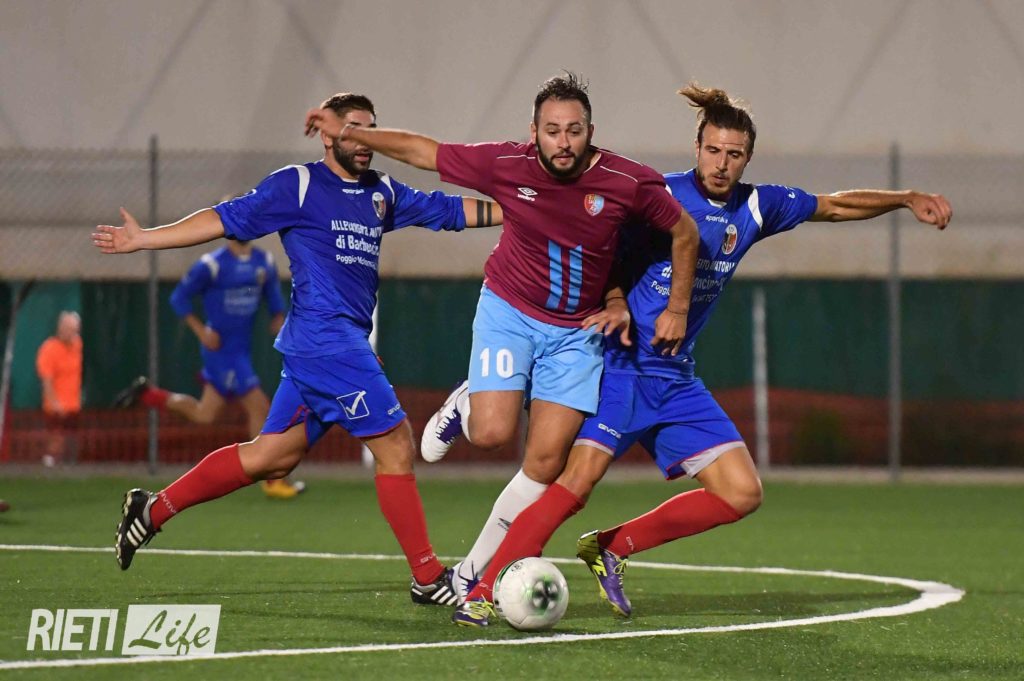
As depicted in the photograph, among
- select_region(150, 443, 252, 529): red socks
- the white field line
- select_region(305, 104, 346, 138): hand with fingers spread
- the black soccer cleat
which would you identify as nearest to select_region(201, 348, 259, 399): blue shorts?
the black soccer cleat

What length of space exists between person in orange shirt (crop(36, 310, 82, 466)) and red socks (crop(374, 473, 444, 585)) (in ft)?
27.1

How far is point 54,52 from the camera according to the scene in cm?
1758

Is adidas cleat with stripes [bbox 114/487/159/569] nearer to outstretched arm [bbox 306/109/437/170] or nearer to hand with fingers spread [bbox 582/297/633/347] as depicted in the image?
outstretched arm [bbox 306/109/437/170]

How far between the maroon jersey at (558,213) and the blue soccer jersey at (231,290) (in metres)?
5.99

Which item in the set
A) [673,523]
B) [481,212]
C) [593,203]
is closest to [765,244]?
[481,212]

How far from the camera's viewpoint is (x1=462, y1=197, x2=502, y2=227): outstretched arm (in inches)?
279

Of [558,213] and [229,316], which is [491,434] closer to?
[558,213]

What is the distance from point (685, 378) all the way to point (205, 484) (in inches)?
83.9

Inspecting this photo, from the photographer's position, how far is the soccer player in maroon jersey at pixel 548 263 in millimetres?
6129

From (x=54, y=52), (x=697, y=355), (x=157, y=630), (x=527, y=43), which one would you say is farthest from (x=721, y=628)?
(x=54, y=52)

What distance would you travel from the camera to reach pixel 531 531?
622 centimetres

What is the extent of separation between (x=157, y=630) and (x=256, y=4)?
12.9m

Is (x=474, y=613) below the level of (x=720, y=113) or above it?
below

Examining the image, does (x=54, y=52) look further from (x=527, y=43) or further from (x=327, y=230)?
(x=327, y=230)
